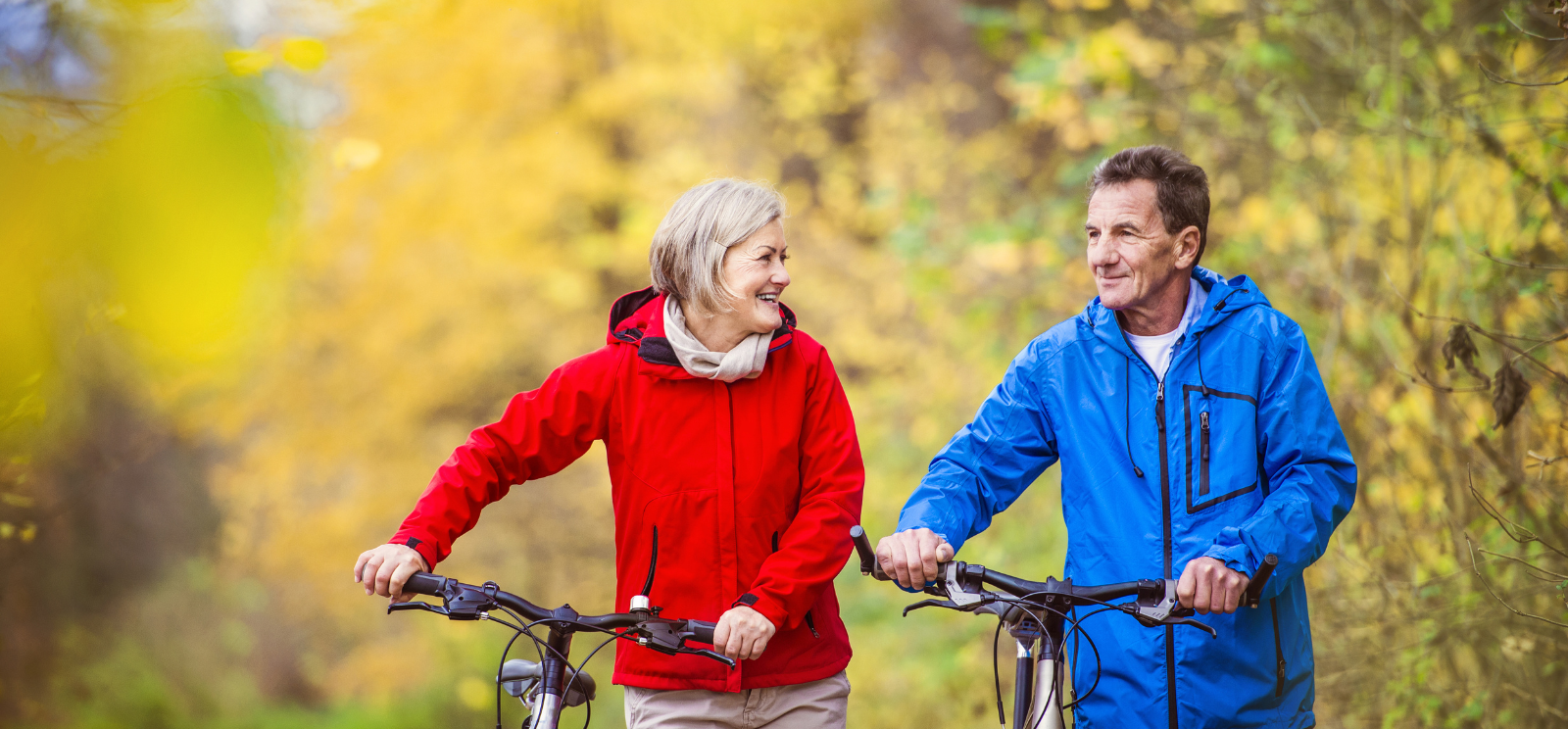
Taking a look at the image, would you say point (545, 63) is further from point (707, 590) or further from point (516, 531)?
point (707, 590)

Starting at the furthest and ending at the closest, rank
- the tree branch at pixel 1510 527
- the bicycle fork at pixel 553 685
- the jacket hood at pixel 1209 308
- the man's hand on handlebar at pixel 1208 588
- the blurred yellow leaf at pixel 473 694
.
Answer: the blurred yellow leaf at pixel 473 694 → the tree branch at pixel 1510 527 → the jacket hood at pixel 1209 308 → the bicycle fork at pixel 553 685 → the man's hand on handlebar at pixel 1208 588

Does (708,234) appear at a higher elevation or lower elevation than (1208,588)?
higher

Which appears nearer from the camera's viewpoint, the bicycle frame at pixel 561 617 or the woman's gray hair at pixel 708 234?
the bicycle frame at pixel 561 617

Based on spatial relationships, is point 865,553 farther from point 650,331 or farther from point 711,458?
point 650,331

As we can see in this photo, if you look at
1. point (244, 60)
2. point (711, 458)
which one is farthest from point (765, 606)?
point (244, 60)

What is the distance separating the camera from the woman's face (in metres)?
2.71

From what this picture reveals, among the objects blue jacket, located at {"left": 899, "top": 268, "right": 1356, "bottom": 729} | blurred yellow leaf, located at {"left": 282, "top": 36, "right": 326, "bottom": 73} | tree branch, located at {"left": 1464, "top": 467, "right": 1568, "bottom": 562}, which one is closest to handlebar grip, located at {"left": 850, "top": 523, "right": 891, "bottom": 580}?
blue jacket, located at {"left": 899, "top": 268, "right": 1356, "bottom": 729}

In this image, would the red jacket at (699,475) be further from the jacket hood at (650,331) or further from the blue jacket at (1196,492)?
the blue jacket at (1196,492)

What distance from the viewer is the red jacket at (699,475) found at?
2.65 meters

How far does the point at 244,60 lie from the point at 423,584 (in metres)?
3.82

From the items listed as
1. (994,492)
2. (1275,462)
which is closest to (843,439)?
(994,492)

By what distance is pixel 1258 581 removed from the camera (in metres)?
2.24

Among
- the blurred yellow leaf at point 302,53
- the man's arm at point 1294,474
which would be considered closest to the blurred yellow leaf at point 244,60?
the blurred yellow leaf at point 302,53

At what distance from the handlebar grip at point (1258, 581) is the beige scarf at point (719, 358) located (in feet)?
3.77
